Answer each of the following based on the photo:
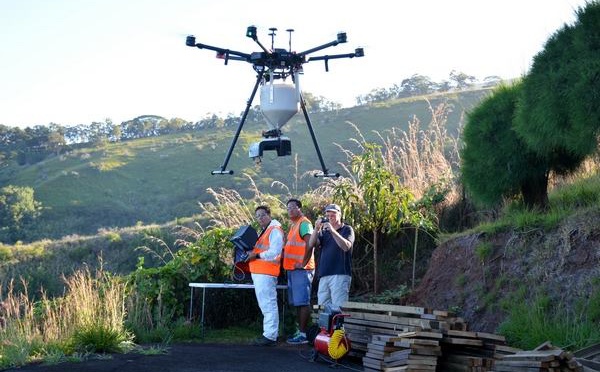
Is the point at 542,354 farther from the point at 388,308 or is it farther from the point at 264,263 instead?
the point at 264,263

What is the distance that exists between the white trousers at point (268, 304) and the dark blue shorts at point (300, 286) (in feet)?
0.93

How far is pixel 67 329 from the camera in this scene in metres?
12.3

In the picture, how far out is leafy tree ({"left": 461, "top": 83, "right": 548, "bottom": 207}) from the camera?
485 inches

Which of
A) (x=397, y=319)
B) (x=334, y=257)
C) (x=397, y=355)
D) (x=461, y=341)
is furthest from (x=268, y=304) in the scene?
(x=461, y=341)

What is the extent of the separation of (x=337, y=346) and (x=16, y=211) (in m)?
55.9

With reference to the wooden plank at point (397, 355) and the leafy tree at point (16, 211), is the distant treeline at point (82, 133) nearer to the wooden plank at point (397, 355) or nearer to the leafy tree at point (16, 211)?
the leafy tree at point (16, 211)

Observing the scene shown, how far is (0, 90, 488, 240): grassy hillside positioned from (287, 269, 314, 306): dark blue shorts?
40.4 metres

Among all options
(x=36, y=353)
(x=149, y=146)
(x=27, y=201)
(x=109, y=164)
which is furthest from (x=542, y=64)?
(x=149, y=146)

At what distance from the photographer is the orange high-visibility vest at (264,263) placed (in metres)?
13.0

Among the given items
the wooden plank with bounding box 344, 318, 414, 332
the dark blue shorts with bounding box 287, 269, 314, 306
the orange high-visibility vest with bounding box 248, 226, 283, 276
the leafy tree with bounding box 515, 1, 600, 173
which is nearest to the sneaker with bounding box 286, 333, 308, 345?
the dark blue shorts with bounding box 287, 269, 314, 306

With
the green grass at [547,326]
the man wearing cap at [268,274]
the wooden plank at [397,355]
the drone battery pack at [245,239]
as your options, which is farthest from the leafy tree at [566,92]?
the drone battery pack at [245,239]

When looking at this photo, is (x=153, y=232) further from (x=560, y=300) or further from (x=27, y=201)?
(x=560, y=300)

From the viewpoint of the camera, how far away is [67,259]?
1818 inches

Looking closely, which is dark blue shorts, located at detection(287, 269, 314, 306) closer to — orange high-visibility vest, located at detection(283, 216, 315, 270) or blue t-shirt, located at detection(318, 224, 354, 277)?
orange high-visibility vest, located at detection(283, 216, 315, 270)
